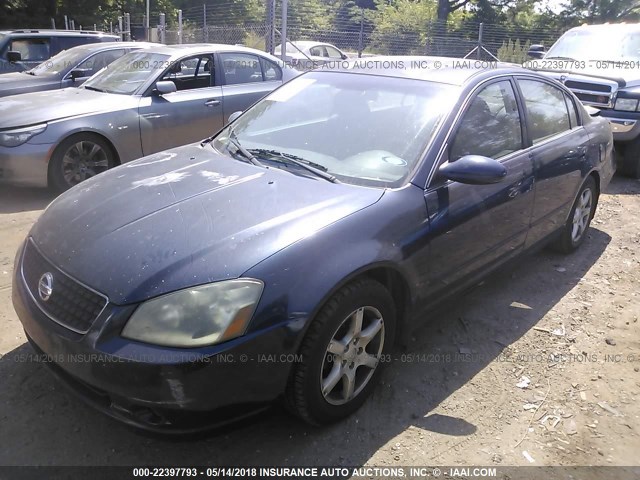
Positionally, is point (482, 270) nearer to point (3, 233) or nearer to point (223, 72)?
point (3, 233)

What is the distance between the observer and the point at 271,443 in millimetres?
2576

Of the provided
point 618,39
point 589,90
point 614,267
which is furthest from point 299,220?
point 618,39

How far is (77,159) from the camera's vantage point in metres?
5.92

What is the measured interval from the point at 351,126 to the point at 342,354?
55.2 inches

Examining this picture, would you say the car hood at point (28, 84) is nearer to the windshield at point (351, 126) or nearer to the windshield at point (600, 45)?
the windshield at point (351, 126)

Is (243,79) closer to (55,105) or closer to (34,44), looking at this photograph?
(55,105)

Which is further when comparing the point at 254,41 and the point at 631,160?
the point at 254,41

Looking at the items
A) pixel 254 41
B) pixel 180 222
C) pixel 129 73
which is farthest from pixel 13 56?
pixel 180 222

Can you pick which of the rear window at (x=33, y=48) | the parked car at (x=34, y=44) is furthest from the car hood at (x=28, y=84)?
the rear window at (x=33, y=48)

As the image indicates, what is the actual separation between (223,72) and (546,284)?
4.66m

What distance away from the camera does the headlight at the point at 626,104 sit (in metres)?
7.33

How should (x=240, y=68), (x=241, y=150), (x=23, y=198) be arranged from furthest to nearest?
(x=240, y=68)
(x=23, y=198)
(x=241, y=150)

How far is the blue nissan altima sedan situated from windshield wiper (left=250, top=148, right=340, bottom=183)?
0.04ft

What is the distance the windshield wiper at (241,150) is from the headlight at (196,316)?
3.80 ft
